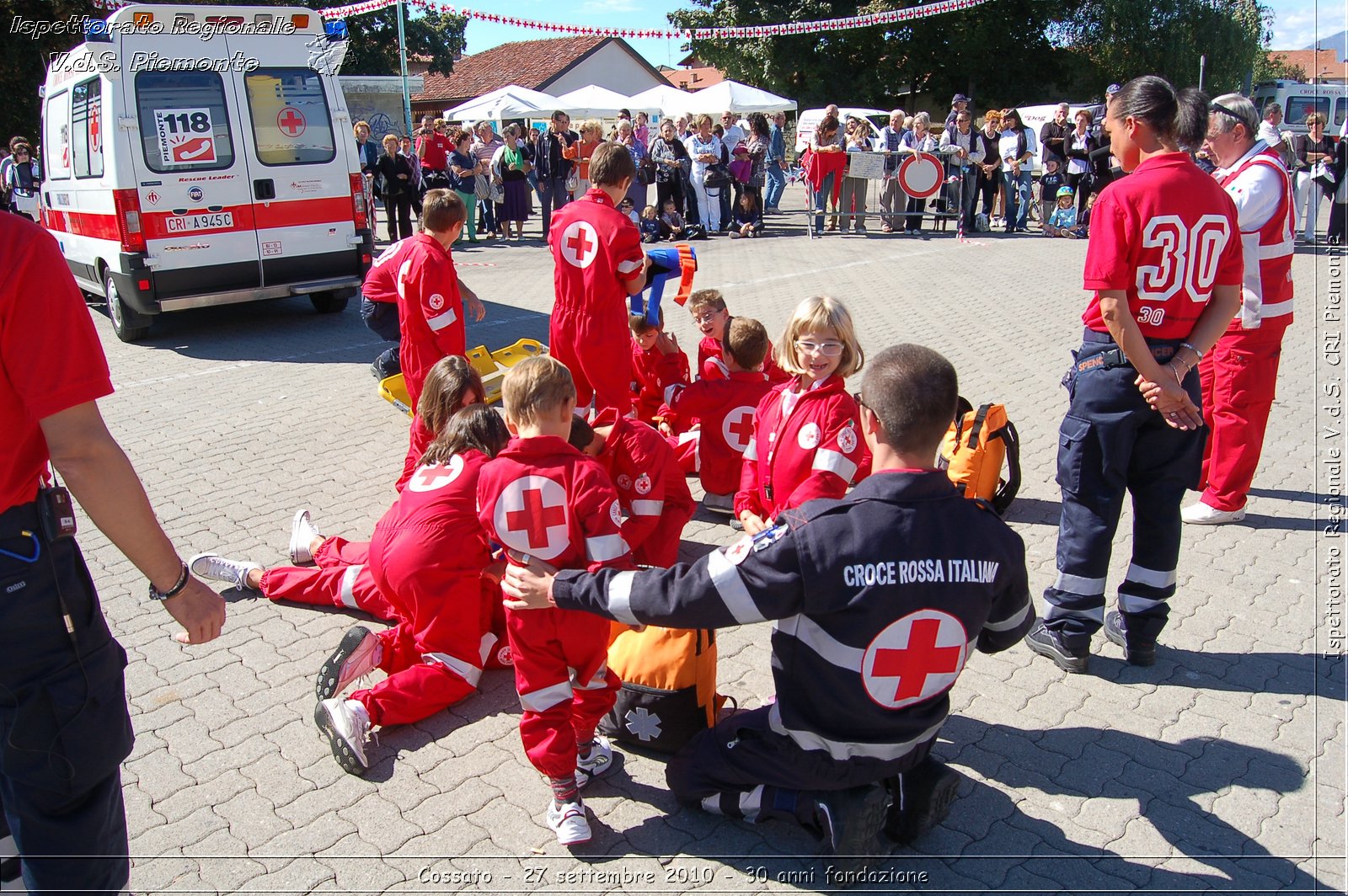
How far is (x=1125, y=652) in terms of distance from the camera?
4.03 meters

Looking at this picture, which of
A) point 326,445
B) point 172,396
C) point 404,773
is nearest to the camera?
point 404,773

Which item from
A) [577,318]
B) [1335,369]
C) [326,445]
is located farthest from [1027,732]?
[1335,369]

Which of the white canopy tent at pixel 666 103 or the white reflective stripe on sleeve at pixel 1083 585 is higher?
the white canopy tent at pixel 666 103

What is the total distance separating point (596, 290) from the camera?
5.57 meters

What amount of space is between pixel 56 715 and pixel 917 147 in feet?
56.5

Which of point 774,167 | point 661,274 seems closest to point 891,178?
point 774,167

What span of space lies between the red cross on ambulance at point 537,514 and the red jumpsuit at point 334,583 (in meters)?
1.57

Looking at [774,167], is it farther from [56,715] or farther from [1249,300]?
[56,715]

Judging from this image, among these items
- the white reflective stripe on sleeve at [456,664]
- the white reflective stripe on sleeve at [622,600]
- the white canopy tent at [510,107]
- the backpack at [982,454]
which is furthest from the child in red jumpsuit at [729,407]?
the white canopy tent at [510,107]

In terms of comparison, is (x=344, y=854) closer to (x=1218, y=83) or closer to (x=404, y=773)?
(x=404, y=773)

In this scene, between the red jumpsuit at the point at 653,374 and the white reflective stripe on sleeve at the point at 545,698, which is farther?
the red jumpsuit at the point at 653,374

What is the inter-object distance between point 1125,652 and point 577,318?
135 inches

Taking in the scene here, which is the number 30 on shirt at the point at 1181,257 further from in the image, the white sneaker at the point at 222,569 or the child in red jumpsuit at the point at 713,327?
the white sneaker at the point at 222,569

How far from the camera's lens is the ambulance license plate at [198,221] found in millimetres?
8953
